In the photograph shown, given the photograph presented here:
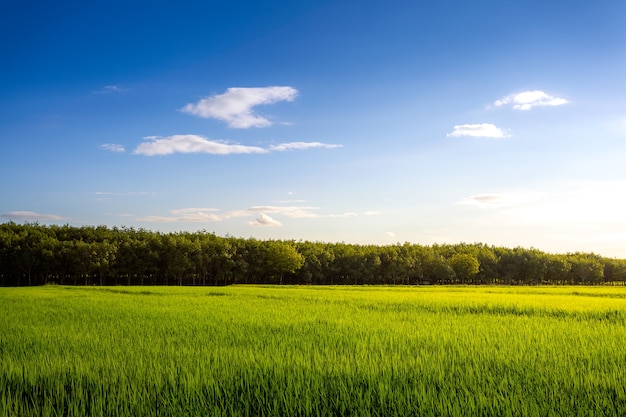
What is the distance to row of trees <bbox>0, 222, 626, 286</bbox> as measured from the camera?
7450 centimetres

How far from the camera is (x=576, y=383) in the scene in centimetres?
653

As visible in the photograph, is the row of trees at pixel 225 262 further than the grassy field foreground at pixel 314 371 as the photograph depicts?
Yes

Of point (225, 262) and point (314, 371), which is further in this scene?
point (225, 262)

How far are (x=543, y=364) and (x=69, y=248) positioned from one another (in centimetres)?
7837

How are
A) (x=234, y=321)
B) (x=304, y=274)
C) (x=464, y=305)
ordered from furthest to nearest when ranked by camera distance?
(x=304, y=274), (x=464, y=305), (x=234, y=321)

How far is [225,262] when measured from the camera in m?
87.1

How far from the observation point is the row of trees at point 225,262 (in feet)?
244

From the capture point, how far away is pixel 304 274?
305ft

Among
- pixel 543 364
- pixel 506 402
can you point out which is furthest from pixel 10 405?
pixel 543 364

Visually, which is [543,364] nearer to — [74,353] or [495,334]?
[495,334]

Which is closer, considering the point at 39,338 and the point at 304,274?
the point at 39,338

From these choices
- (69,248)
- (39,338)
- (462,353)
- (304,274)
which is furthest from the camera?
(304,274)

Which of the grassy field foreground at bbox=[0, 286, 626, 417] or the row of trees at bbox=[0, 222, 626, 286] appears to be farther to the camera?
the row of trees at bbox=[0, 222, 626, 286]

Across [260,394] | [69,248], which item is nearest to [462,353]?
[260,394]
